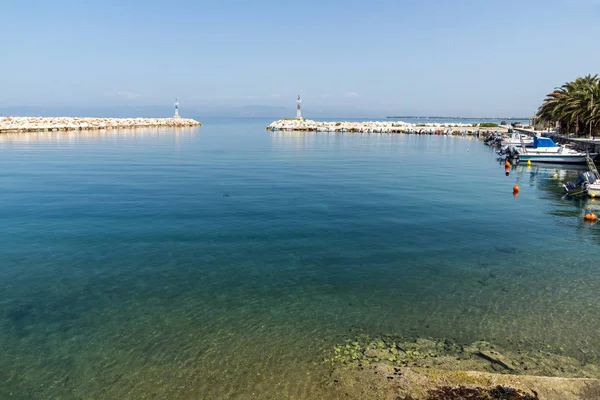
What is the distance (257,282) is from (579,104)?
7202cm

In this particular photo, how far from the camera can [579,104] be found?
66.2 metres

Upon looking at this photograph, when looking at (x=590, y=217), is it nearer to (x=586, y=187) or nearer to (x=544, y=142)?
(x=586, y=187)

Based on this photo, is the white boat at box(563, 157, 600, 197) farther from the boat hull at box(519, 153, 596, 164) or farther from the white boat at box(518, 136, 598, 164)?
the white boat at box(518, 136, 598, 164)

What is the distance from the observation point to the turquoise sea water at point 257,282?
10.3m

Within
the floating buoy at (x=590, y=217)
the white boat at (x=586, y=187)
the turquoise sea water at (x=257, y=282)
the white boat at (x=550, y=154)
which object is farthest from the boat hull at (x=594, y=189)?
the white boat at (x=550, y=154)

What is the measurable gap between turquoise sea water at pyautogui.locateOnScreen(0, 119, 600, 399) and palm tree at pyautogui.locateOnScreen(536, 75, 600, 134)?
41.0 m

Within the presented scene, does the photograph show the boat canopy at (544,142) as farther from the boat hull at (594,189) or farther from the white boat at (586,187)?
the boat hull at (594,189)

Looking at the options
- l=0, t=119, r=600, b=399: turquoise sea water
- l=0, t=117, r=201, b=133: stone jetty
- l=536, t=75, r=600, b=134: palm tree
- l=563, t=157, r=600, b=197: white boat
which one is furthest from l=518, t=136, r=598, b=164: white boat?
l=0, t=117, r=201, b=133: stone jetty

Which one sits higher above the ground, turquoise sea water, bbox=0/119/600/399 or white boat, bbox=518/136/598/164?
white boat, bbox=518/136/598/164

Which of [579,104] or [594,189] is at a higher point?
[579,104]

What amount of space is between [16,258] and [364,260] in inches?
577

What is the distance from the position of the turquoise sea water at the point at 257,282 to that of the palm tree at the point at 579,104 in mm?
41049

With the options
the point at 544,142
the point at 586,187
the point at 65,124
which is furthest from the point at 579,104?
the point at 65,124

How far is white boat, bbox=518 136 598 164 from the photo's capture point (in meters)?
52.4
